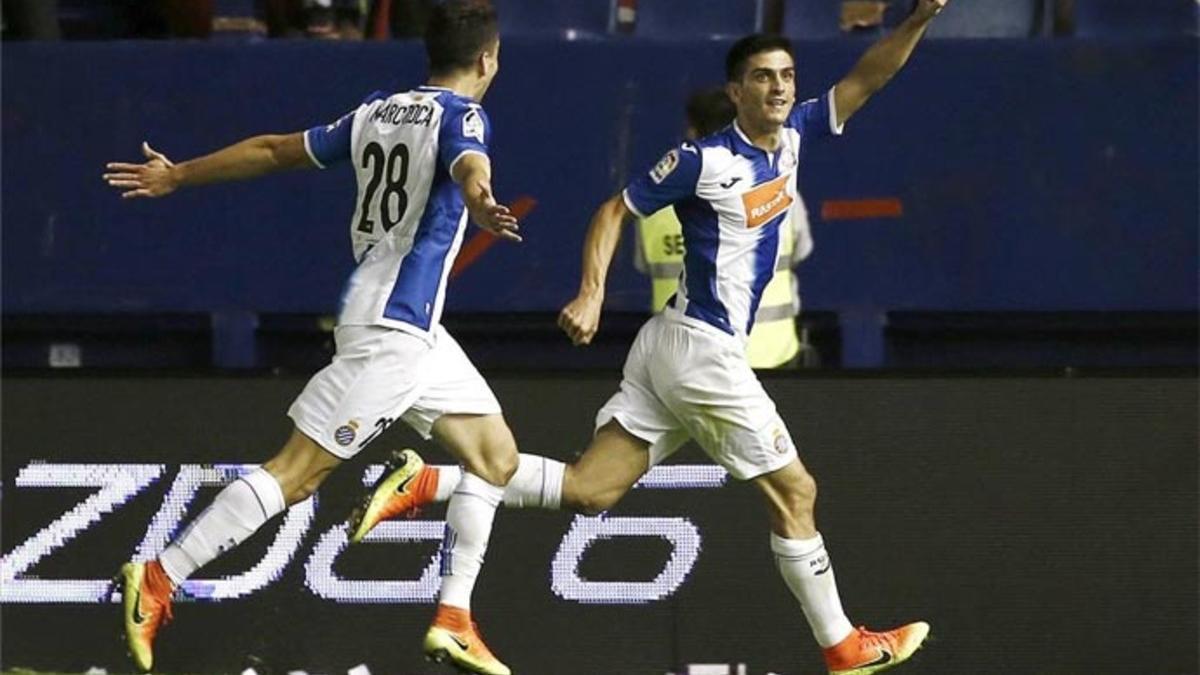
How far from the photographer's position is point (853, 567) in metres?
9.09

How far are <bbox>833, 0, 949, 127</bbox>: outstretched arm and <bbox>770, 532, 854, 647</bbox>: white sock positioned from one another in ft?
4.28

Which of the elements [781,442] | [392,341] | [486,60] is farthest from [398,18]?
[781,442]

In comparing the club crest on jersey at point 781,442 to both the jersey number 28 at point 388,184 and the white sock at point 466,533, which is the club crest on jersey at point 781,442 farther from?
the jersey number 28 at point 388,184

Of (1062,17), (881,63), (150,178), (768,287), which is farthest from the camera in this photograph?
(1062,17)

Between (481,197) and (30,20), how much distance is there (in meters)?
4.38

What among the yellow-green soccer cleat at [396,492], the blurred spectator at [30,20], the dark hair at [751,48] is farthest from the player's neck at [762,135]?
the blurred spectator at [30,20]

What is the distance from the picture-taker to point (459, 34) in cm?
816

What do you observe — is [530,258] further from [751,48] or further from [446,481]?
[751,48]

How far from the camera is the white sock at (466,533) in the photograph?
8.34 m

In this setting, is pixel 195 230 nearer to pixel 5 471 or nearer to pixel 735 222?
pixel 5 471

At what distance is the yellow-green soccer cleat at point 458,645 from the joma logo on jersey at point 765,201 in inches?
56.9

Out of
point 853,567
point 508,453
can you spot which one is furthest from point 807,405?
point 508,453

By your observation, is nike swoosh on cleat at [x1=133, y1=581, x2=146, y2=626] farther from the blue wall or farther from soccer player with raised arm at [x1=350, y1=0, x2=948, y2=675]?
the blue wall

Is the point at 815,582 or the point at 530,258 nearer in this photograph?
the point at 815,582
